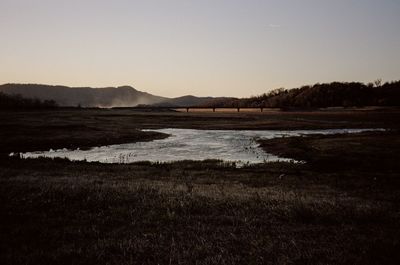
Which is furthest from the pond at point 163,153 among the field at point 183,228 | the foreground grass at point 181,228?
the foreground grass at point 181,228

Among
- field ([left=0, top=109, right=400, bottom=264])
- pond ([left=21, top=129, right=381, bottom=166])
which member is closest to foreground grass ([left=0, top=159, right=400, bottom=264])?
field ([left=0, top=109, right=400, bottom=264])

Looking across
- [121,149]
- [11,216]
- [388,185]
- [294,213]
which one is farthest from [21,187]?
[121,149]

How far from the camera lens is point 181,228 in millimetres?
11125

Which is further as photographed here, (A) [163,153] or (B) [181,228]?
(A) [163,153]

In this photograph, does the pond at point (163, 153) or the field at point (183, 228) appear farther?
the pond at point (163, 153)

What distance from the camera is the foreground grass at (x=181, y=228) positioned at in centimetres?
881

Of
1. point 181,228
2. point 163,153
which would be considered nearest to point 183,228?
point 181,228

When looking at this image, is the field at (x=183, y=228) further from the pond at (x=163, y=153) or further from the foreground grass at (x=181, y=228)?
the pond at (x=163, y=153)

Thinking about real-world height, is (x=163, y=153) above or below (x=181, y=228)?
below

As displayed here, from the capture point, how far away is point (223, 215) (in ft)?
41.8

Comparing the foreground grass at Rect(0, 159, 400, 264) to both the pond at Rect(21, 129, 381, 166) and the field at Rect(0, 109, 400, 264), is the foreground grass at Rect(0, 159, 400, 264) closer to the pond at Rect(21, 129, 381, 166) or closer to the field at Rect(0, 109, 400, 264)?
the field at Rect(0, 109, 400, 264)

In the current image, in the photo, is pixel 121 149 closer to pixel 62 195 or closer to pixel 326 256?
pixel 62 195

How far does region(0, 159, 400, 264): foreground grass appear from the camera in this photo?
881 cm

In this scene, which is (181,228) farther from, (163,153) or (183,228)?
(163,153)
